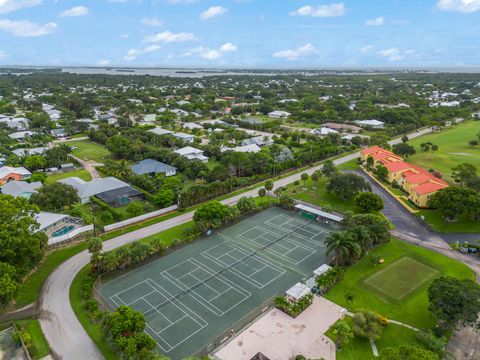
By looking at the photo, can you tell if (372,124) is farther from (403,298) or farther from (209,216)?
(403,298)

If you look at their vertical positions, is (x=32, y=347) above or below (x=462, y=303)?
below

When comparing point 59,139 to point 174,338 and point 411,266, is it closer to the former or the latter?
point 174,338

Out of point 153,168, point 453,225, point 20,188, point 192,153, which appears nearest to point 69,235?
point 20,188

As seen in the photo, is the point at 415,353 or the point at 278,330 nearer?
the point at 415,353

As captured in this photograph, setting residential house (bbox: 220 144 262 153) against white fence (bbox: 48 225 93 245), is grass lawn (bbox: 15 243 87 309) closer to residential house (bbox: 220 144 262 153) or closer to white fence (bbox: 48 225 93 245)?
white fence (bbox: 48 225 93 245)

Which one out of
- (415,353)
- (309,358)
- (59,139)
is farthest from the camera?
(59,139)

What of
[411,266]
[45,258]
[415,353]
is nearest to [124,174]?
[45,258]
